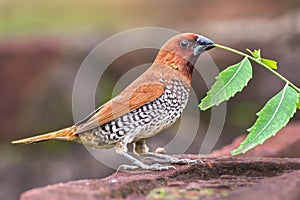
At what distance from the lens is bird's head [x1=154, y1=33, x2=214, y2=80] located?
362 centimetres

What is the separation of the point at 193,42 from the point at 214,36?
18.0 feet

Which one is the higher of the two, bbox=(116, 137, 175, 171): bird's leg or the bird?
the bird

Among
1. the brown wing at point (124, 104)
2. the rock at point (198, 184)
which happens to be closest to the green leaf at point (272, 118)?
the rock at point (198, 184)

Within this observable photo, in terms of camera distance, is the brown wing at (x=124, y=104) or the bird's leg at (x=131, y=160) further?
the brown wing at (x=124, y=104)

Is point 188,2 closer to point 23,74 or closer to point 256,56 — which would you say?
point 23,74

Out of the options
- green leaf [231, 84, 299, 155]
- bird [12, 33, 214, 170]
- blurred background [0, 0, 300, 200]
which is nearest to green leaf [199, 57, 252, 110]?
green leaf [231, 84, 299, 155]

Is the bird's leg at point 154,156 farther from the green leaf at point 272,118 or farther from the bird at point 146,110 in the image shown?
the green leaf at point 272,118

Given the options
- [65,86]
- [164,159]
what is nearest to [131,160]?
[164,159]

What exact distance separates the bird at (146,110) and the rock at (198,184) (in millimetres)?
226

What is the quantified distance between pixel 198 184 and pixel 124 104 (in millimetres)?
961

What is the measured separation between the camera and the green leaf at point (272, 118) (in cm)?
310

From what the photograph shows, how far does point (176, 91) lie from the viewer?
3.62 m

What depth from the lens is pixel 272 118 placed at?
3.15 m

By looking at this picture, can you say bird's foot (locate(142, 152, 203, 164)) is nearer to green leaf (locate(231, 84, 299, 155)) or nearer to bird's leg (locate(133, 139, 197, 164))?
bird's leg (locate(133, 139, 197, 164))
